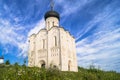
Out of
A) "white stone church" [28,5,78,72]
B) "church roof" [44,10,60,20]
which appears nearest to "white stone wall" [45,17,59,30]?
"white stone church" [28,5,78,72]

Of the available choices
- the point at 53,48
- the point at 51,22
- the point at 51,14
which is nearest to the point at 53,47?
the point at 53,48

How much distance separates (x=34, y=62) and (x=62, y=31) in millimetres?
8953

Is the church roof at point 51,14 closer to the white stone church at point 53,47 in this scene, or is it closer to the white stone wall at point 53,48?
the white stone church at point 53,47

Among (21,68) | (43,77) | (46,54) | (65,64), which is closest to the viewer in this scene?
(21,68)

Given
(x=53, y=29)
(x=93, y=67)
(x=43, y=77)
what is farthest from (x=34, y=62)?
(x=43, y=77)

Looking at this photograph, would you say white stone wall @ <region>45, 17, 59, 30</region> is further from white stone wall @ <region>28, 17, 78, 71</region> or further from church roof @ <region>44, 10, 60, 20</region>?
church roof @ <region>44, 10, 60, 20</region>

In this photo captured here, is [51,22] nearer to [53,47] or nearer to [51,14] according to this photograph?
[51,14]

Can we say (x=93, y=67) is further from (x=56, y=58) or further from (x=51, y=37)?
(x=51, y=37)

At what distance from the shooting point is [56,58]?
1073 inches

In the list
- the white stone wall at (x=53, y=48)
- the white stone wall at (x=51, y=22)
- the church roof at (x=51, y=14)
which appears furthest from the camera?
the church roof at (x=51, y=14)

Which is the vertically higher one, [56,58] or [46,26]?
[46,26]

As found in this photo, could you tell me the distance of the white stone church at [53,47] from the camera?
2739cm

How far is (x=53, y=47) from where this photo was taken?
28.3 metres

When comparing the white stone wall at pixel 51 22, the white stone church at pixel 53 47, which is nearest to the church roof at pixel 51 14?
the white stone church at pixel 53 47
